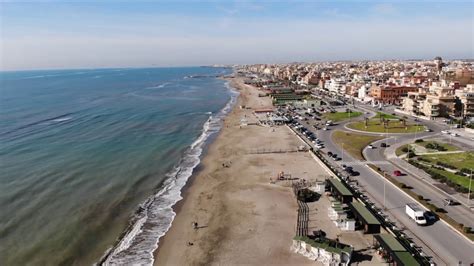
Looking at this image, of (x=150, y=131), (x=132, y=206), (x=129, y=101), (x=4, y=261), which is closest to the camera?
(x=4, y=261)

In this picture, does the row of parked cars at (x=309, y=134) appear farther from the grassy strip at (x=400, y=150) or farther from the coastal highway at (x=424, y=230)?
the coastal highway at (x=424, y=230)

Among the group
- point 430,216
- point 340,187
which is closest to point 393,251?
point 430,216

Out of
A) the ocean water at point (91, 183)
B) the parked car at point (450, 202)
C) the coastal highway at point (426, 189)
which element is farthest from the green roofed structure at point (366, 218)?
the ocean water at point (91, 183)

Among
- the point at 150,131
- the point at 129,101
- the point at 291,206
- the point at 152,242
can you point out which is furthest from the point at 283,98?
the point at 152,242

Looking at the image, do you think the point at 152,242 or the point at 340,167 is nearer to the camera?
the point at 152,242

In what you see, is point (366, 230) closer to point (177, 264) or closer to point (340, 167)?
point (177, 264)

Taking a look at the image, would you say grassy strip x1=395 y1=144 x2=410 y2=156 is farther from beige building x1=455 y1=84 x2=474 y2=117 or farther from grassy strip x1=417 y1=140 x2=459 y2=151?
beige building x1=455 y1=84 x2=474 y2=117
